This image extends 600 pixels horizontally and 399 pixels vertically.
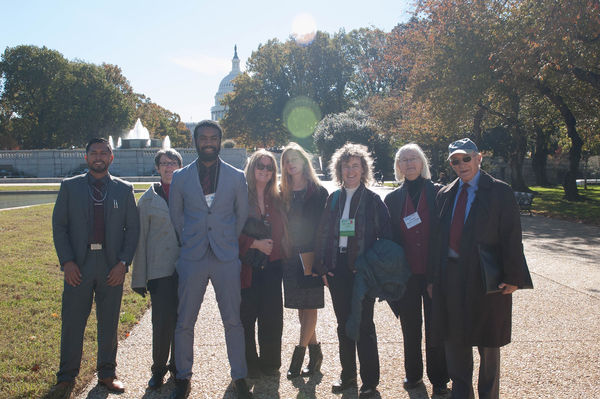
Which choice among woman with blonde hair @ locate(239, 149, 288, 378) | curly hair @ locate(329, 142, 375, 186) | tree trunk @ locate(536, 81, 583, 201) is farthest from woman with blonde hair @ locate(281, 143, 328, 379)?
tree trunk @ locate(536, 81, 583, 201)

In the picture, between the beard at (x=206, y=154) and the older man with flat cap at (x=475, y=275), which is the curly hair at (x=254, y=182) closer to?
the beard at (x=206, y=154)

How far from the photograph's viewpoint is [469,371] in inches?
127

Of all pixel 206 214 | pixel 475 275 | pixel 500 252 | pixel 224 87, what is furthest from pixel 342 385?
pixel 224 87

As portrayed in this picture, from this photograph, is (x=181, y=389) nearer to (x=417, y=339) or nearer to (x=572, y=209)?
(x=417, y=339)

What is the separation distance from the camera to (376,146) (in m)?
34.4

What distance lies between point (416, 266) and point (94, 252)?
2.63 m

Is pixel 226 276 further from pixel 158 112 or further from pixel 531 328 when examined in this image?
pixel 158 112

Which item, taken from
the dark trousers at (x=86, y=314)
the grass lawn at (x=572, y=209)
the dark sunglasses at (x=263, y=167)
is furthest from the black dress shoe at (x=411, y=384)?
the grass lawn at (x=572, y=209)

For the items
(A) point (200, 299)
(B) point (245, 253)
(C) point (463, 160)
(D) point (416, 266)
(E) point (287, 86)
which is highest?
(E) point (287, 86)

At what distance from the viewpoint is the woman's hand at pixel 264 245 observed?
3809 millimetres

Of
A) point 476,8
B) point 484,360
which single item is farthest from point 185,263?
point 476,8

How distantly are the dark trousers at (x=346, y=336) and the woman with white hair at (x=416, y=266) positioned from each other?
28 centimetres

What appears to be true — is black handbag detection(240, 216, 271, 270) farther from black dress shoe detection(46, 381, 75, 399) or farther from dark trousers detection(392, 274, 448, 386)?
black dress shoe detection(46, 381, 75, 399)

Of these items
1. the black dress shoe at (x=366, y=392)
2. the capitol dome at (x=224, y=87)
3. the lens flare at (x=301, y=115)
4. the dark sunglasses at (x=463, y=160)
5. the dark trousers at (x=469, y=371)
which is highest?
the capitol dome at (x=224, y=87)
